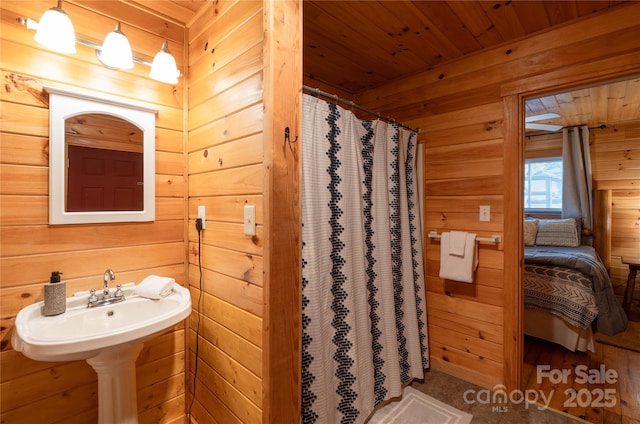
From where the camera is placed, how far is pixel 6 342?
1303 mm

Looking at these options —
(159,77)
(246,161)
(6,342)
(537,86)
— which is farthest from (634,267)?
(6,342)

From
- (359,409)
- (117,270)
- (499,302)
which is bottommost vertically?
(359,409)

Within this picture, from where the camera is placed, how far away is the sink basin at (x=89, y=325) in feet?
3.30

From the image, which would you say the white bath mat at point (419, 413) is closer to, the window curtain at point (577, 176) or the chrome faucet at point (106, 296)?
the chrome faucet at point (106, 296)

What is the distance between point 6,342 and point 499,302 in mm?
2646

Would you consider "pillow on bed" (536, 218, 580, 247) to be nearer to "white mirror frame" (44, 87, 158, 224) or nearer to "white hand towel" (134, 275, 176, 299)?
"white hand towel" (134, 275, 176, 299)

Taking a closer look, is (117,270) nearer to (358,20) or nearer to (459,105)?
(358,20)

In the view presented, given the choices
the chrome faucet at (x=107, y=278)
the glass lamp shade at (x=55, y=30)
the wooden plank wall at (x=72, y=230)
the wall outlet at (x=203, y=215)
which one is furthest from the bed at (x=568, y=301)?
the glass lamp shade at (x=55, y=30)

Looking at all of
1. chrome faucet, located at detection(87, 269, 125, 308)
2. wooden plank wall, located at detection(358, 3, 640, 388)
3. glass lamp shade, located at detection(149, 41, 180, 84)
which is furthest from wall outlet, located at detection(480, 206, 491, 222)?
chrome faucet, located at detection(87, 269, 125, 308)

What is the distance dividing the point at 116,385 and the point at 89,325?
0.91ft

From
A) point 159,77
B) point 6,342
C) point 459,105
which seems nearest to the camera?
point 6,342

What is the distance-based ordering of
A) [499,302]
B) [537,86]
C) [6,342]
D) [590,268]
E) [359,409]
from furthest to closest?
[590,268], [499,302], [537,86], [359,409], [6,342]

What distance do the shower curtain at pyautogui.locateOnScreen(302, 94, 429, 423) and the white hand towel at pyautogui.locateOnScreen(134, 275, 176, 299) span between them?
66 cm

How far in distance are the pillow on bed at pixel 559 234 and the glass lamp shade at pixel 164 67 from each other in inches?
171
